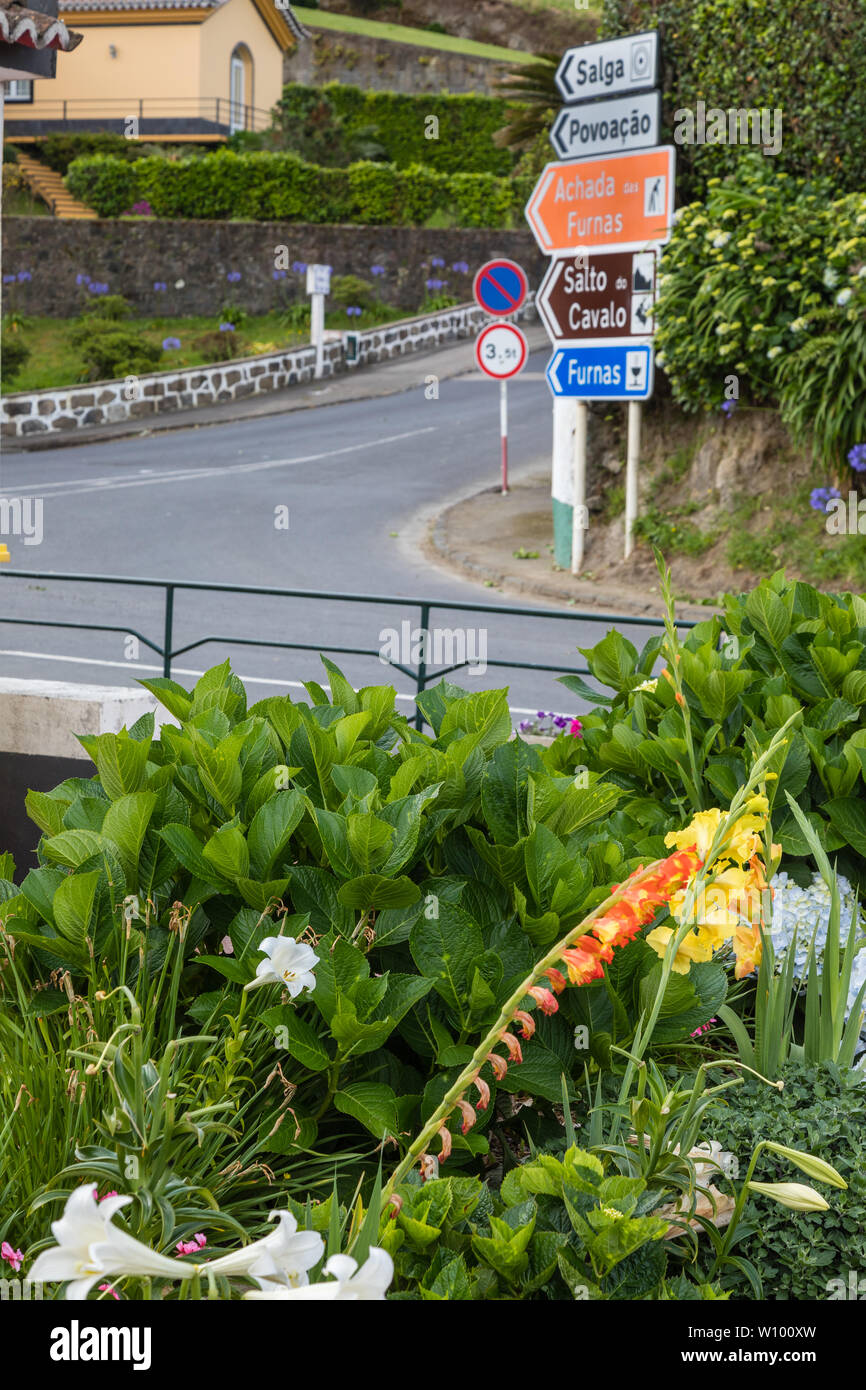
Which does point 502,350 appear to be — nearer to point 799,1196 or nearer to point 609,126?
point 609,126

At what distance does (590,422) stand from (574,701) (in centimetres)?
620

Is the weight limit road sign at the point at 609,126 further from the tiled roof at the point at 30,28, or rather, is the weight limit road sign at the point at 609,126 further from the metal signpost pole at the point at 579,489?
the tiled roof at the point at 30,28

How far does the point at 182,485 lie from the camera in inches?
701

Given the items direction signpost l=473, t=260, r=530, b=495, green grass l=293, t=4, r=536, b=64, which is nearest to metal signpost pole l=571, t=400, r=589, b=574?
direction signpost l=473, t=260, r=530, b=495

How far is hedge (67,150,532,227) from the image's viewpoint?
3041 centimetres

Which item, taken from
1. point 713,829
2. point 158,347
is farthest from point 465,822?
point 158,347

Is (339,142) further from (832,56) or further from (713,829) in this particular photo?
(713,829)

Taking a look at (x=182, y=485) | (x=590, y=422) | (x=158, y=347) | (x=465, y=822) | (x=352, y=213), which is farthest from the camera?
(x=352, y=213)

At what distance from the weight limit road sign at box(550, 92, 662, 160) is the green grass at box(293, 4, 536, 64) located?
4319 cm

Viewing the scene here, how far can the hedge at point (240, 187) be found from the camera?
30.4 meters

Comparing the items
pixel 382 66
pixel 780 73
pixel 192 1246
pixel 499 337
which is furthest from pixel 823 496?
pixel 382 66

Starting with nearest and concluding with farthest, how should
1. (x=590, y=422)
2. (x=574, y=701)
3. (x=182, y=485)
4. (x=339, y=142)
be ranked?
(x=574, y=701) < (x=590, y=422) < (x=182, y=485) < (x=339, y=142)

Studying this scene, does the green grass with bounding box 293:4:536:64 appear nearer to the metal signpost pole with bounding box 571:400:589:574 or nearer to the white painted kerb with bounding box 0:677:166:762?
the metal signpost pole with bounding box 571:400:589:574

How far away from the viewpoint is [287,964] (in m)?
1.84
